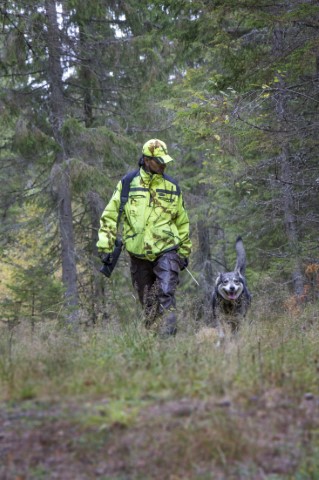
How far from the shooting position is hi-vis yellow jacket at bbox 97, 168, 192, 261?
668cm

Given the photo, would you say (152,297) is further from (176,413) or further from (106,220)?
(176,413)

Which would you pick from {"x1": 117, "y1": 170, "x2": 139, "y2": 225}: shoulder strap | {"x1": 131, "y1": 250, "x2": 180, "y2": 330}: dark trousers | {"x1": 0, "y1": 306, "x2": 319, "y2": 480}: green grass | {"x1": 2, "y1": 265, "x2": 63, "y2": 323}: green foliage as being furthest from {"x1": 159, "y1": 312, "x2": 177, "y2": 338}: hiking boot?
{"x1": 2, "y1": 265, "x2": 63, "y2": 323}: green foliage

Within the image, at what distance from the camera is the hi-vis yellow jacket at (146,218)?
21.9ft

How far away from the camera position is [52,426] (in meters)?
3.64

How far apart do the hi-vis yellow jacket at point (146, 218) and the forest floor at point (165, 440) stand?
3.04m

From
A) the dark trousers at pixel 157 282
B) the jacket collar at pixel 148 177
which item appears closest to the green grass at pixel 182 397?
the dark trousers at pixel 157 282

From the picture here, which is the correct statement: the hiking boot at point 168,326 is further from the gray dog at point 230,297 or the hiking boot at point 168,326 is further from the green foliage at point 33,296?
the green foliage at point 33,296

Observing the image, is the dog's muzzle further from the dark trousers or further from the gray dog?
the dark trousers

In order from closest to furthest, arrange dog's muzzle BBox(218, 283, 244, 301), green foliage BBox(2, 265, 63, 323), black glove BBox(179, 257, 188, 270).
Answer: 1. black glove BBox(179, 257, 188, 270)
2. dog's muzzle BBox(218, 283, 244, 301)
3. green foliage BBox(2, 265, 63, 323)

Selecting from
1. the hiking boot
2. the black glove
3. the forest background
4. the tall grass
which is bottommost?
the tall grass

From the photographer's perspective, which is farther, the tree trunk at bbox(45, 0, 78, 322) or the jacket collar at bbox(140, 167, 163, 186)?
the tree trunk at bbox(45, 0, 78, 322)

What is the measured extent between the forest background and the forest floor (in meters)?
4.47

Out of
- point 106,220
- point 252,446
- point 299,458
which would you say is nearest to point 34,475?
point 252,446

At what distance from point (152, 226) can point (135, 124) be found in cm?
920
